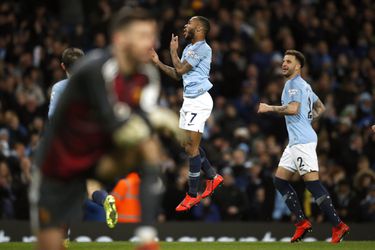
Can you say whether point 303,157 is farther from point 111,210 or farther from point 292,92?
point 111,210

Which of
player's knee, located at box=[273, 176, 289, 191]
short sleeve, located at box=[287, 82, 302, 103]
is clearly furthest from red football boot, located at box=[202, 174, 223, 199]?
short sleeve, located at box=[287, 82, 302, 103]

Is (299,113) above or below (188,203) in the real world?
above

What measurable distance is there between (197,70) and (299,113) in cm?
151

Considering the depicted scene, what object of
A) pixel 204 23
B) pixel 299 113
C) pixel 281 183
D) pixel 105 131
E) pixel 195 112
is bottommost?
pixel 281 183

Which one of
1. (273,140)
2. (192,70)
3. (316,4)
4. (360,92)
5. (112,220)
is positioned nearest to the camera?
(112,220)

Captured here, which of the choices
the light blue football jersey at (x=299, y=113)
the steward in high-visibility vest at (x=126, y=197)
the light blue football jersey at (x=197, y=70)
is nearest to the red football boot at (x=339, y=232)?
the light blue football jersey at (x=299, y=113)

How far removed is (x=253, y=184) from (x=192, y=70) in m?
4.59

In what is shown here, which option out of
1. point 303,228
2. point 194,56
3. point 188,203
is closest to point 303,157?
point 303,228

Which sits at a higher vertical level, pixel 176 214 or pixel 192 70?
pixel 192 70

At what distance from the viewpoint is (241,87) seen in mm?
19094

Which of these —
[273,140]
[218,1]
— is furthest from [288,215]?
[218,1]

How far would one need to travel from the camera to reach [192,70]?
38.9 feet

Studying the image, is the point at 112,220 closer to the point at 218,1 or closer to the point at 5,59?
the point at 5,59

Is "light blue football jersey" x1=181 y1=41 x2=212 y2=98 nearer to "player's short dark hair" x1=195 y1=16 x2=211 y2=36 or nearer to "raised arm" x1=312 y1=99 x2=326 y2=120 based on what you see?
"player's short dark hair" x1=195 y1=16 x2=211 y2=36
